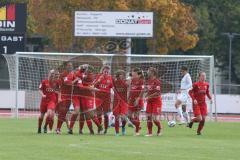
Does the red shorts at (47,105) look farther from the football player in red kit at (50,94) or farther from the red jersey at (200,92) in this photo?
the red jersey at (200,92)

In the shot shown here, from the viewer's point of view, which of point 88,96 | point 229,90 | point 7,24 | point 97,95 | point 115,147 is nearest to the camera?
point 115,147

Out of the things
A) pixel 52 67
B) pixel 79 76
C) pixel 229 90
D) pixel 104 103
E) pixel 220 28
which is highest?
pixel 220 28

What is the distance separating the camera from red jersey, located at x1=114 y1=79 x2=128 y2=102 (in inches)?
989

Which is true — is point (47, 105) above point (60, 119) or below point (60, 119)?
above

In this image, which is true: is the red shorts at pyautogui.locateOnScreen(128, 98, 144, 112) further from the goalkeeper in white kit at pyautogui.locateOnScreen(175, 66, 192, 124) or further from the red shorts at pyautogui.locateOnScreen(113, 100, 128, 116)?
the goalkeeper in white kit at pyautogui.locateOnScreen(175, 66, 192, 124)

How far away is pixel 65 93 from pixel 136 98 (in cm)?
210

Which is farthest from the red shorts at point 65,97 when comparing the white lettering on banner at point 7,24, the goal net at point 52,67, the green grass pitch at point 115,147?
the white lettering on banner at point 7,24

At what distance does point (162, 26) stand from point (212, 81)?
48.3 ft

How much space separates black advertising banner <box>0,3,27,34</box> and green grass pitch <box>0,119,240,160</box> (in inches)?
433

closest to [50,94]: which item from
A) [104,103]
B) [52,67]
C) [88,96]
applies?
[88,96]

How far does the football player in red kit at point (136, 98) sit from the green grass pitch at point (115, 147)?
0.62 meters

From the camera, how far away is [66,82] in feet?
82.3

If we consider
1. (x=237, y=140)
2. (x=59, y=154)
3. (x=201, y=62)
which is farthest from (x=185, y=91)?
(x=59, y=154)

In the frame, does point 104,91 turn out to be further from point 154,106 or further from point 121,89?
point 154,106
